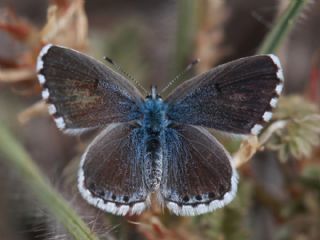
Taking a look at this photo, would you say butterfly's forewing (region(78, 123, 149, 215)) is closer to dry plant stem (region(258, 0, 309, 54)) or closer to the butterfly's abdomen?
the butterfly's abdomen

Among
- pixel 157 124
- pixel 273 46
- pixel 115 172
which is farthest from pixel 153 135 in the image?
pixel 273 46

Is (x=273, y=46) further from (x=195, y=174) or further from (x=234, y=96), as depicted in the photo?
(x=195, y=174)

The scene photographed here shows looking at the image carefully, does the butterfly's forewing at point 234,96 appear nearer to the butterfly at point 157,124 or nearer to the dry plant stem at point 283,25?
the butterfly at point 157,124

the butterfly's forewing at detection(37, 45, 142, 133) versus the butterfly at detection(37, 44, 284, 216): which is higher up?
the butterfly's forewing at detection(37, 45, 142, 133)

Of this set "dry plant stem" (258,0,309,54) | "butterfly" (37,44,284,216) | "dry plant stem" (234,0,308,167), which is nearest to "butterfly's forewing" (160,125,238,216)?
"butterfly" (37,44,284,216)

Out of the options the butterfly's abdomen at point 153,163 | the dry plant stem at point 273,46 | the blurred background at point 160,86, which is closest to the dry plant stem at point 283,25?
the dry plant stem at point 273,46

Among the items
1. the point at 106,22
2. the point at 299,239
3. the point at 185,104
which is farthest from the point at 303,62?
the point at 185,104
